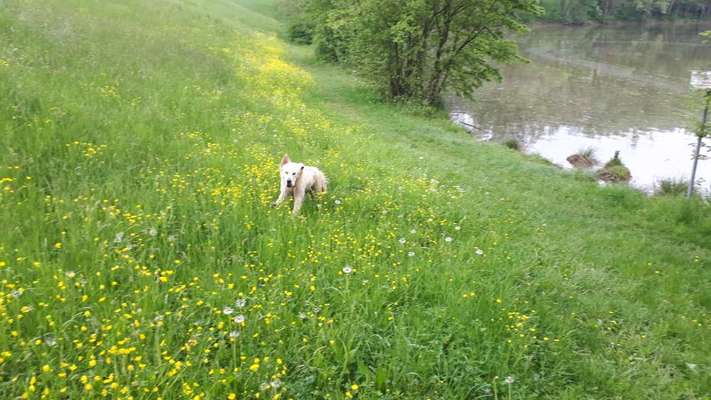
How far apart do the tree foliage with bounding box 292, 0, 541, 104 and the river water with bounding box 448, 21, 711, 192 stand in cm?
257

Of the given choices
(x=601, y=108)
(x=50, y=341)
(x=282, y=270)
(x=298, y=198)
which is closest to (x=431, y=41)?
(x=601, y=108)

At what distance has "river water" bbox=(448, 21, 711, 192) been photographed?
19.1m

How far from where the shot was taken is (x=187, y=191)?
6066 mm

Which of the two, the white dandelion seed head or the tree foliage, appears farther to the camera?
the tree foliage

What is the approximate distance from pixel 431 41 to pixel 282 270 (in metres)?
18.6

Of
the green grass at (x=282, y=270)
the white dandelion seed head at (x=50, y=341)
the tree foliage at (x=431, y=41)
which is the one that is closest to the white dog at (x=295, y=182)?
the green grass at (x=282, y=270)

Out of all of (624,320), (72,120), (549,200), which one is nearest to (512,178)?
(549,200)

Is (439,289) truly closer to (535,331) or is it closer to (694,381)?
(535,331)

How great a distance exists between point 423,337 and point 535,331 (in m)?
1.32

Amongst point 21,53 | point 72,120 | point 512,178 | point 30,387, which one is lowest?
point 512,178

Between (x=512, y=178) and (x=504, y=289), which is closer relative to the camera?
(x=504, y=289)

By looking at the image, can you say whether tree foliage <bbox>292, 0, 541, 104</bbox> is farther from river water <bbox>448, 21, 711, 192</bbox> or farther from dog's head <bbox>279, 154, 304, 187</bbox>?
dog's head <bbox>279, 154, 304, 187</bbox>

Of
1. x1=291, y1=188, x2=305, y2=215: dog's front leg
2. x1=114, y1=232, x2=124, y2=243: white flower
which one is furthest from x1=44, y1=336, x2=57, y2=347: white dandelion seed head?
x1=291, y1=188, x2=305, y2=215: dog's front leg

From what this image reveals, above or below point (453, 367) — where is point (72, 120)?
above
